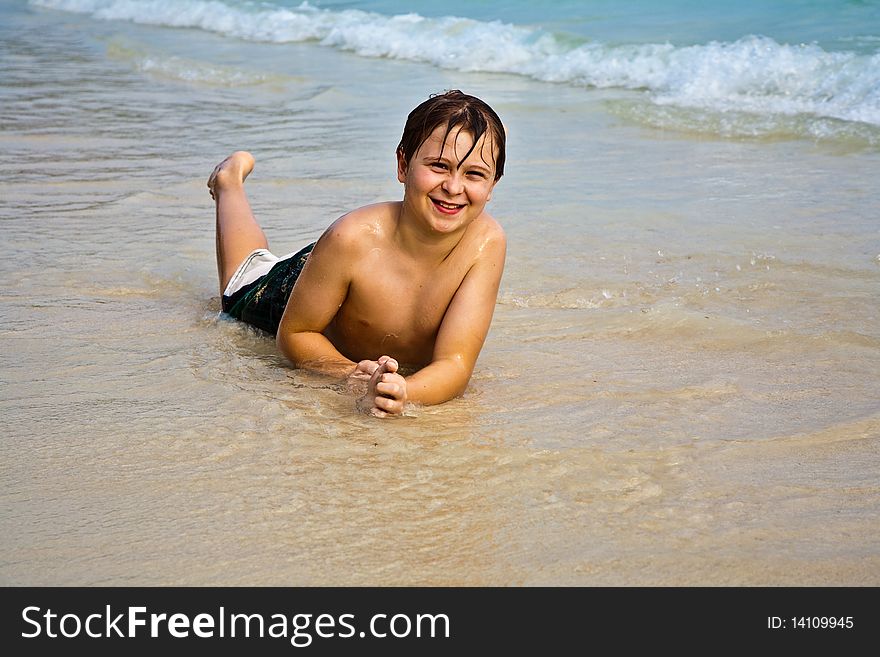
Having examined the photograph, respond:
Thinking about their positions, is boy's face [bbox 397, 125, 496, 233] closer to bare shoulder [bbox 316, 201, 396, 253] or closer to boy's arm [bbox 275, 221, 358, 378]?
bare shoulder [bbox 316, 201, 396, 253]

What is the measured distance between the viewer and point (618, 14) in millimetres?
13406

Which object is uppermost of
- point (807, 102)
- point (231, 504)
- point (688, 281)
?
point (807, 102)

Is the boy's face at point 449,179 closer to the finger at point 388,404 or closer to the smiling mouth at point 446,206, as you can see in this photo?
the smiling mouth at point 446,206

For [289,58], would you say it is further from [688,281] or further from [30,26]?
[688,281]

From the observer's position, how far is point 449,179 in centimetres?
323

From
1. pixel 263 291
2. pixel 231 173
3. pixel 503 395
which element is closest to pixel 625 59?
pixel 231 173

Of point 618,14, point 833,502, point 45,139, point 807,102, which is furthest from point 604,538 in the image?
point 618,14

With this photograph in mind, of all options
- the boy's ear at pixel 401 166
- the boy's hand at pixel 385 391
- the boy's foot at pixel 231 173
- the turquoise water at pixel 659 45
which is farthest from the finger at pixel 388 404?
the turquoise water at pixel 659 45

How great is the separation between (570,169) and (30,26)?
35.3 ft

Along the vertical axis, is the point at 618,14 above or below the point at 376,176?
above

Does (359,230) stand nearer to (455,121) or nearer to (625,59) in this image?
(455,121)

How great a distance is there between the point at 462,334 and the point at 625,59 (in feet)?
25.4

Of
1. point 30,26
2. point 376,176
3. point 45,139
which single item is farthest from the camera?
point 30,26

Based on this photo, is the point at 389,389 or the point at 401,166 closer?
the point at 389,389
